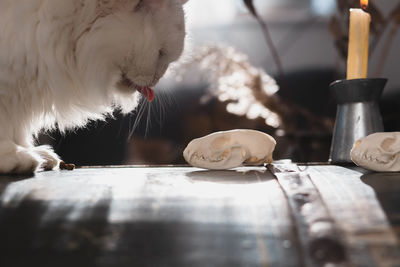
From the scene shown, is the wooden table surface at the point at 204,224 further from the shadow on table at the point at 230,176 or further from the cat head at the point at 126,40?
the cat head at the point at 126,40

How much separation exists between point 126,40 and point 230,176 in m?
0.30

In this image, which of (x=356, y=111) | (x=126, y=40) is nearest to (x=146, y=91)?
(x=126, y=40)

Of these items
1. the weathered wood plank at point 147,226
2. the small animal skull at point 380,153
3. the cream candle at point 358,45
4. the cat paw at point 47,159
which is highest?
the cream candle at point 358,45

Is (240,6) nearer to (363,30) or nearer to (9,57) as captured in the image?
(363,30)

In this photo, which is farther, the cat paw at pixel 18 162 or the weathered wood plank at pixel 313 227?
the cat paw at pixel 18 162

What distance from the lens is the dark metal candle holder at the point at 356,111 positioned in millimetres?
728

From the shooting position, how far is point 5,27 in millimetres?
699

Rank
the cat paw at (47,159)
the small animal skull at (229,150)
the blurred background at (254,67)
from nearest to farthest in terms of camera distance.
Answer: the small animal skull at (229,150)
the cat paw at (47,159)
the blurred background at (254,67)

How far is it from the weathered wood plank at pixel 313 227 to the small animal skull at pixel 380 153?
6.9 inches

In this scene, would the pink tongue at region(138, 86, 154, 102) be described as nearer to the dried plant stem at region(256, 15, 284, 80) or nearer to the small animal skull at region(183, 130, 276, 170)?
the small animal skull at region(183, 130, 276, 170)

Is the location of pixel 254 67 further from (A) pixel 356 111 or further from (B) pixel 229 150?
(B) pixel 229 150

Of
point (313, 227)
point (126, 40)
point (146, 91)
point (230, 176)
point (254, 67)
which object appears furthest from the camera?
point (254, 67)

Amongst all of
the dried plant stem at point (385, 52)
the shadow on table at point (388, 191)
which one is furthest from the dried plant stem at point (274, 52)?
the shadow on table at point (388, 191)

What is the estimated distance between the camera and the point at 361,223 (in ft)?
1.04
